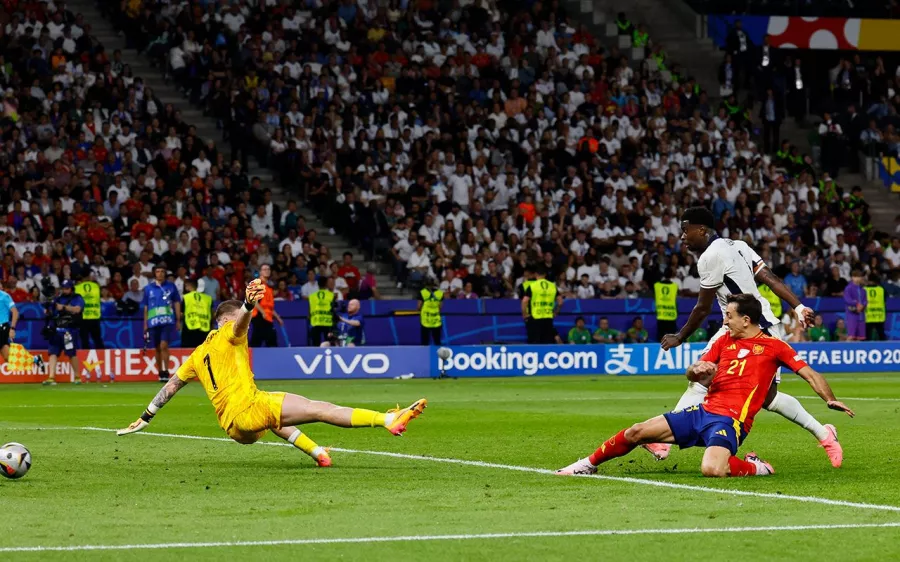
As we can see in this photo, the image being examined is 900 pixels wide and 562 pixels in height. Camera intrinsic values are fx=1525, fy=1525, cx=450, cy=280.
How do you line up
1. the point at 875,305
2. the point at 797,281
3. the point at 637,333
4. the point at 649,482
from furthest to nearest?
the point at 797,281, the point at 875,305, the point at 637,333, the point at 649,482

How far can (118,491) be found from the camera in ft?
34.9

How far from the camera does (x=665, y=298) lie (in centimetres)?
3216

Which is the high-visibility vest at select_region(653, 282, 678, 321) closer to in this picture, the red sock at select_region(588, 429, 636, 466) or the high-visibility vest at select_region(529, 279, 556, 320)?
the high-visibility vest at select_region(529, 279, 556, 320)

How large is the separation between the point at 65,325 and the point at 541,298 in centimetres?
920

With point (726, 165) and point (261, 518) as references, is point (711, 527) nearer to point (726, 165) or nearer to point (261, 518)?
point (261, 518)

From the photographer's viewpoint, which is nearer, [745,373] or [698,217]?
[745,373]

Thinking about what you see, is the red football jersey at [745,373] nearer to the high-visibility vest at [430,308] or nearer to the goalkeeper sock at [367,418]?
the goalkeeper sock at [367,418]

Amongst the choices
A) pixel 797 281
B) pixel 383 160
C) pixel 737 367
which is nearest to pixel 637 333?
pixel 797 281

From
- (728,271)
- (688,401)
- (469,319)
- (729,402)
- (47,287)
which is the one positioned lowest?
(469,319)

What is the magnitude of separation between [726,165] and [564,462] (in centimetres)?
2652

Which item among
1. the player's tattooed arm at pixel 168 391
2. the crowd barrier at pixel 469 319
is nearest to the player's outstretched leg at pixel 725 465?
the player's tattooed arm at pixel 168 391

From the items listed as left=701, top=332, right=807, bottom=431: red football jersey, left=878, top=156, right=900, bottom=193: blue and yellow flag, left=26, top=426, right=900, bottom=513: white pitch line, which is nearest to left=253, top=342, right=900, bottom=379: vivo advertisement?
left=878, top=156, right=900, bottom=193: blue and yellow flag

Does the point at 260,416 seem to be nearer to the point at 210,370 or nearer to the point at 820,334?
the point at 210,370

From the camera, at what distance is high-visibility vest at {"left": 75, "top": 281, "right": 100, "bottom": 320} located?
28.9 meters
